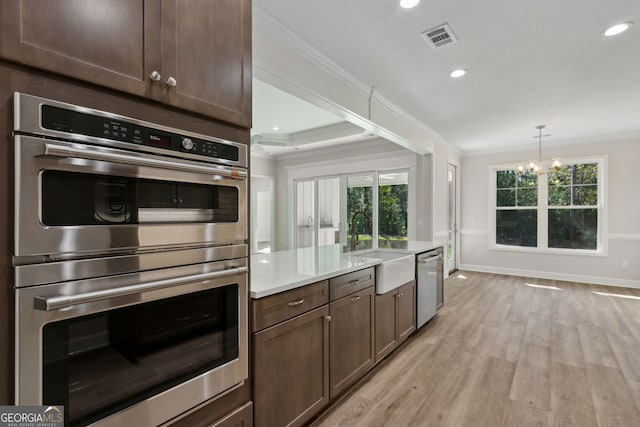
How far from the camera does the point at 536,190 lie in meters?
6.13

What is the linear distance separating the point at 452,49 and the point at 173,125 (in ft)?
7.99

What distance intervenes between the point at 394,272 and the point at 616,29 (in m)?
2.48

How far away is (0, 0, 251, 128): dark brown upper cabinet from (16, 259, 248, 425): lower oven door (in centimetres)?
63

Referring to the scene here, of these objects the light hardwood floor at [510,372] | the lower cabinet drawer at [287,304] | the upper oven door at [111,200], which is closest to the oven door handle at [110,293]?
the upper oven door at [111,200]

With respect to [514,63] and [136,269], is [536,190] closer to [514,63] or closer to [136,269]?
[514,63]

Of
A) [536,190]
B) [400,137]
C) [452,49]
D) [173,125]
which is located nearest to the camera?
[173,125]

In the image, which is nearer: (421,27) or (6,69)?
(6,69)

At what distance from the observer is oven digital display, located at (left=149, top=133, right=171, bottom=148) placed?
1065 millimetres

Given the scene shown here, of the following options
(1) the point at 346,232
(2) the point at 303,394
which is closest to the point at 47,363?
(2) the point at 303,394

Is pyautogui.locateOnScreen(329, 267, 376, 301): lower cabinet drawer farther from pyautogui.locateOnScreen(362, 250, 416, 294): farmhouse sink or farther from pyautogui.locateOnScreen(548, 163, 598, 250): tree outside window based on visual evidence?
pyautogui.locateOnScreen(548, 163, 598, 250): tree outside window

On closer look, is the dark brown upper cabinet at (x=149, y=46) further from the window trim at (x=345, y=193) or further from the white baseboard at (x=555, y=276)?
the white baseboard at (x=555, y=276)

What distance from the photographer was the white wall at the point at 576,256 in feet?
17.2

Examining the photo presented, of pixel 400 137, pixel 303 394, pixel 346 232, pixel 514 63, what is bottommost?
pixel 303 394

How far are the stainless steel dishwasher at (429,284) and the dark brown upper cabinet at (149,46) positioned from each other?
8.42ft
